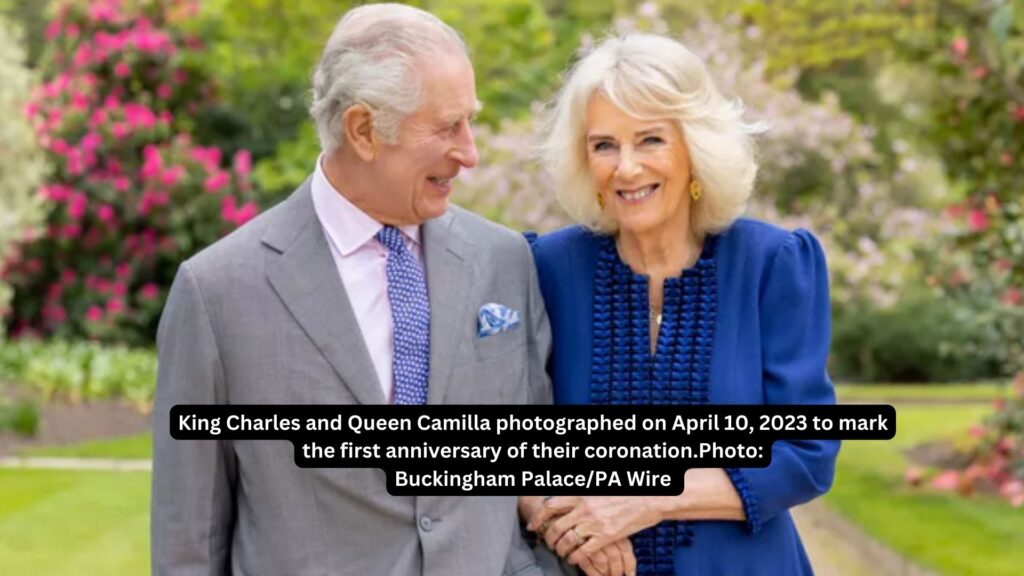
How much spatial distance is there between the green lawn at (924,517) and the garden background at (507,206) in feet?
0.09

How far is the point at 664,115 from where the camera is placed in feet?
10.7

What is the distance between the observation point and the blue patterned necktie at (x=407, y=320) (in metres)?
3.07

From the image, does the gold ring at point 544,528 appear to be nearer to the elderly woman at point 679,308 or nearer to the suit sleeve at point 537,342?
the elderly woman at point 679,308

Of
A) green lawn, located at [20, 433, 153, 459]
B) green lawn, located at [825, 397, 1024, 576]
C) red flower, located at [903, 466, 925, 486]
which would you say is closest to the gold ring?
green lawn, located at [825, 397, 1024, 576]

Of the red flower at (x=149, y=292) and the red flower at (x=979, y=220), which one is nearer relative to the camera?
the red flower at (x=979, y=220)

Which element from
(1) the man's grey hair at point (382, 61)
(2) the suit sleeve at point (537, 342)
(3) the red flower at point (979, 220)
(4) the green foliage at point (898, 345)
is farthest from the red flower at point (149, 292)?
(1) the man's grey hair at point (382, 61)

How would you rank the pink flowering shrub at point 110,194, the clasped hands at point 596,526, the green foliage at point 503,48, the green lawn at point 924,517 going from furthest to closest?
the green foliage at point 503,48
the pink flowering shrub at point 110,194
the green lawn at point 924,517
the clasped hands at point 596,526

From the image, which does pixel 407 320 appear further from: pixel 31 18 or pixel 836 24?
pixel 31 18

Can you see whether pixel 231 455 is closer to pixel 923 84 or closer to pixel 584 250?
pixel 584 250

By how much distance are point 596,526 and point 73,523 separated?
19.4 feet

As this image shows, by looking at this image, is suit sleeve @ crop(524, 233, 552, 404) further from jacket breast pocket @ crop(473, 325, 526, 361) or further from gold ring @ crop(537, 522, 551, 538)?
gold ring @ crop(537, 522, 551, 538)

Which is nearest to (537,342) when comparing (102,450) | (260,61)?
(102,450)

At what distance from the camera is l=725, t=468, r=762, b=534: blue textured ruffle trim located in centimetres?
326

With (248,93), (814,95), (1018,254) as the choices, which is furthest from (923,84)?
(814,95)
